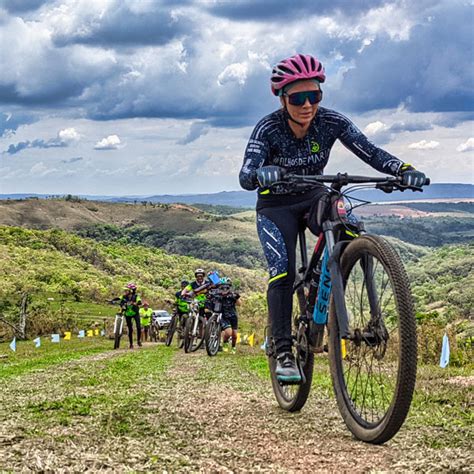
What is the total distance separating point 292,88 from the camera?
5848 mm

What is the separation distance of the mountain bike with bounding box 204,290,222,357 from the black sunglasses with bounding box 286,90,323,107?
1332 cm

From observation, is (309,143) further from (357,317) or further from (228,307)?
(228,307)

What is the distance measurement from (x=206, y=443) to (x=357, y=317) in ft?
4.76

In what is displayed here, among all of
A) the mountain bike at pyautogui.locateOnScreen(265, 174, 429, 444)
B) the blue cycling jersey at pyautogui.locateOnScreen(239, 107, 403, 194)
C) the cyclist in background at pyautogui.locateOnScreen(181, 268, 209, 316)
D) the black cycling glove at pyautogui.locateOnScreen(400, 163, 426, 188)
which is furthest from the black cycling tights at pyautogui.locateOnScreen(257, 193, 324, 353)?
the cyclist in background at pyautogui.locateOnScreen(181, 268, 209, 316)

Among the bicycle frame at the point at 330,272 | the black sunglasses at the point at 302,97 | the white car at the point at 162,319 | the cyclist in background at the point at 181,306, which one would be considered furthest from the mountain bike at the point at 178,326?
the white car at the point at 162,319

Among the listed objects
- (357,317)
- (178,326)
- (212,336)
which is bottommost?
(178,326)

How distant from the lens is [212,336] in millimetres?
18750

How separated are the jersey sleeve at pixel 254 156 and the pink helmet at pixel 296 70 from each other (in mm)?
405

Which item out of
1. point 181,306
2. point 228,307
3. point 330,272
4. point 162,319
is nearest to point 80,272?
point 162,319

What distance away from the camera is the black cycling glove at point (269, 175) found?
5.39 meters

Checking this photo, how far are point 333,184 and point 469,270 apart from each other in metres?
60.2

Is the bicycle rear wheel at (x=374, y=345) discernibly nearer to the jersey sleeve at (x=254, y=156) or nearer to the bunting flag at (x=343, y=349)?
the bunting flag at (x=343, y=349)

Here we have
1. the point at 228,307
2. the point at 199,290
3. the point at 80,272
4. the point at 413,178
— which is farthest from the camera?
the point at 80,272

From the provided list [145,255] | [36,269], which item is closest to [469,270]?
[36,269]
